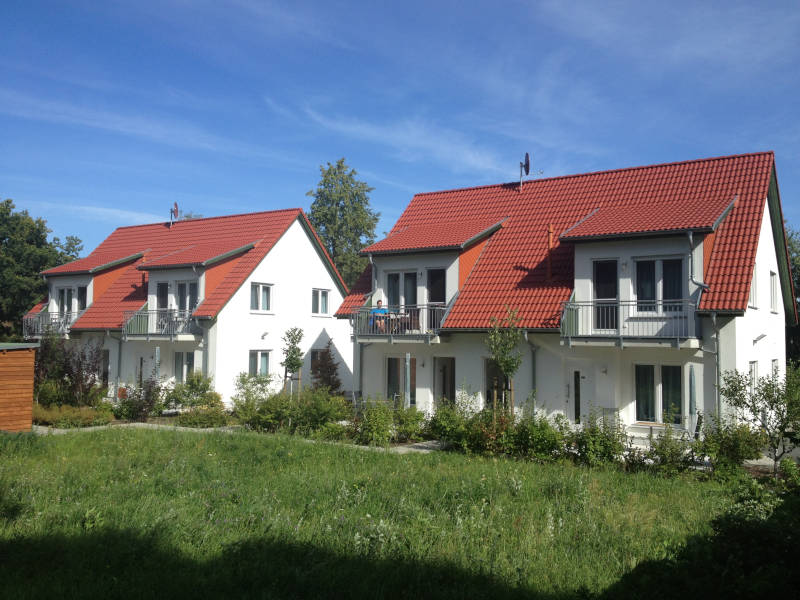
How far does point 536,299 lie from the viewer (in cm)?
1873

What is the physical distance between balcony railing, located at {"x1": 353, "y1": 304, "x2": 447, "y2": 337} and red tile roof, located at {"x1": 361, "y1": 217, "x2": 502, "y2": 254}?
1.81 metres

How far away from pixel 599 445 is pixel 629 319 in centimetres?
491

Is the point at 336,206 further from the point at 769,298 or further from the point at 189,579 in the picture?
the point at 189,579

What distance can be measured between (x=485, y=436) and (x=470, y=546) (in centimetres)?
646

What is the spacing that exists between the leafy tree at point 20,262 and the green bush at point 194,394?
18415mm

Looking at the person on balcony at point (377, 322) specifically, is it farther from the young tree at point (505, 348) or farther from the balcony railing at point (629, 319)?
the balcony railing at point (629, 319)

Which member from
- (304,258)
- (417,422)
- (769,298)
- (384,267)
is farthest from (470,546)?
(304,258)

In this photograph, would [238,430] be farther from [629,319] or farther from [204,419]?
[629,319]

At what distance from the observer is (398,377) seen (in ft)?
70.7

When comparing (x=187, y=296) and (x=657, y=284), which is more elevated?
(x=187, y=296)

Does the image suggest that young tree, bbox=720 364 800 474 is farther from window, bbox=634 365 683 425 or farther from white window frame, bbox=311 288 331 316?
white window frame, bbox=311 288 331 316

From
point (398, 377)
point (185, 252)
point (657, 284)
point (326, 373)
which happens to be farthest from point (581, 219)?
point (185, 252)

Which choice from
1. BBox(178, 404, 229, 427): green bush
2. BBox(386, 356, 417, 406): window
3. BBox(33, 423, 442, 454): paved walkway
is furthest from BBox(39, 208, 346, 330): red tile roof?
BBox(386, 356, 417, 406): window

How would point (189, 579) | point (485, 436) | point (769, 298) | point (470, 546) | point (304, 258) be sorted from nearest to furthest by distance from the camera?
point (189, 579) → point (470, 546) → point (485, 436) → point (769, 298) → point (304, 258)
